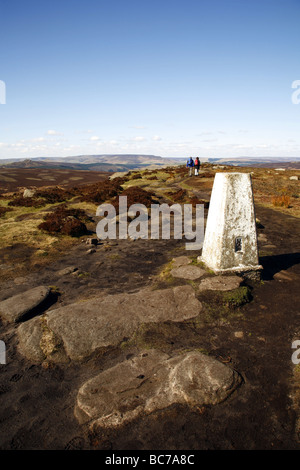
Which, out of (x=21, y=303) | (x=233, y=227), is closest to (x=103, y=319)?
(x=21, y=303)

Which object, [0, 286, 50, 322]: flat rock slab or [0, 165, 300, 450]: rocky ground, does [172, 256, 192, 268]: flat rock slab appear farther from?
[0, 286, 50, 322]: flat rock slab

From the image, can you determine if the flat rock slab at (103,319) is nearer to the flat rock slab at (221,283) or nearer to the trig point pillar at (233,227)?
the flat rock slab at (221,283)

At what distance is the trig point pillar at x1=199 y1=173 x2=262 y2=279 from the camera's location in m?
6.75

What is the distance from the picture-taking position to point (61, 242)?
12.5 meters

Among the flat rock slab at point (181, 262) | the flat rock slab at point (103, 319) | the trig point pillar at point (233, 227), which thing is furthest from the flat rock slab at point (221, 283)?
the flat rock slab at point (181, 262)

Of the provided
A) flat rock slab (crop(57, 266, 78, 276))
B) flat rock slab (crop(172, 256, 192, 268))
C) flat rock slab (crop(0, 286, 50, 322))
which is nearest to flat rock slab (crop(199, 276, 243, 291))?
flat rock slab (crop(172, 256, 192, 268))

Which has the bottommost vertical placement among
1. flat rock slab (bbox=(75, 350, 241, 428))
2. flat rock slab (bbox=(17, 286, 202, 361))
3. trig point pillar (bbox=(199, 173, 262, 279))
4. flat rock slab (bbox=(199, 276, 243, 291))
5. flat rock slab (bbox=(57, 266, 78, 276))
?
flat rock slab (bbox=(75, 350, 241, 428))

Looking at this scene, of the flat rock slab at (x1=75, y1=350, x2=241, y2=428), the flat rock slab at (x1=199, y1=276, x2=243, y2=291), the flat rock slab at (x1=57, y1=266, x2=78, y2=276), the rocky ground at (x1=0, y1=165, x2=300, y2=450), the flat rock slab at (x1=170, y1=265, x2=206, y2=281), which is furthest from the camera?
the flat rock slab at (x1=57, y1=266, x2=78, y2=276)

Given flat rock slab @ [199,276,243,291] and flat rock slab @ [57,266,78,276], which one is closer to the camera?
flat rock slab @ [199,276,243,291]

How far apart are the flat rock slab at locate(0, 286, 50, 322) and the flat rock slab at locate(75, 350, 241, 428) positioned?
3018 millimetres

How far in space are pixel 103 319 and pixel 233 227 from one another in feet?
13.7

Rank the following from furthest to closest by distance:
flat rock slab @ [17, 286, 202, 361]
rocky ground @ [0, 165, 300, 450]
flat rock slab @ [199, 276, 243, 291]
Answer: flat rock slab @ [199, 276, 243, 291] → flat rock slab @ [17, 286, 202, 361] → rocky ground @ [0, 165, 300, 450]

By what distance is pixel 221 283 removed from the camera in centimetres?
678

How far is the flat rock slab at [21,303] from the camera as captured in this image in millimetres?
6188
